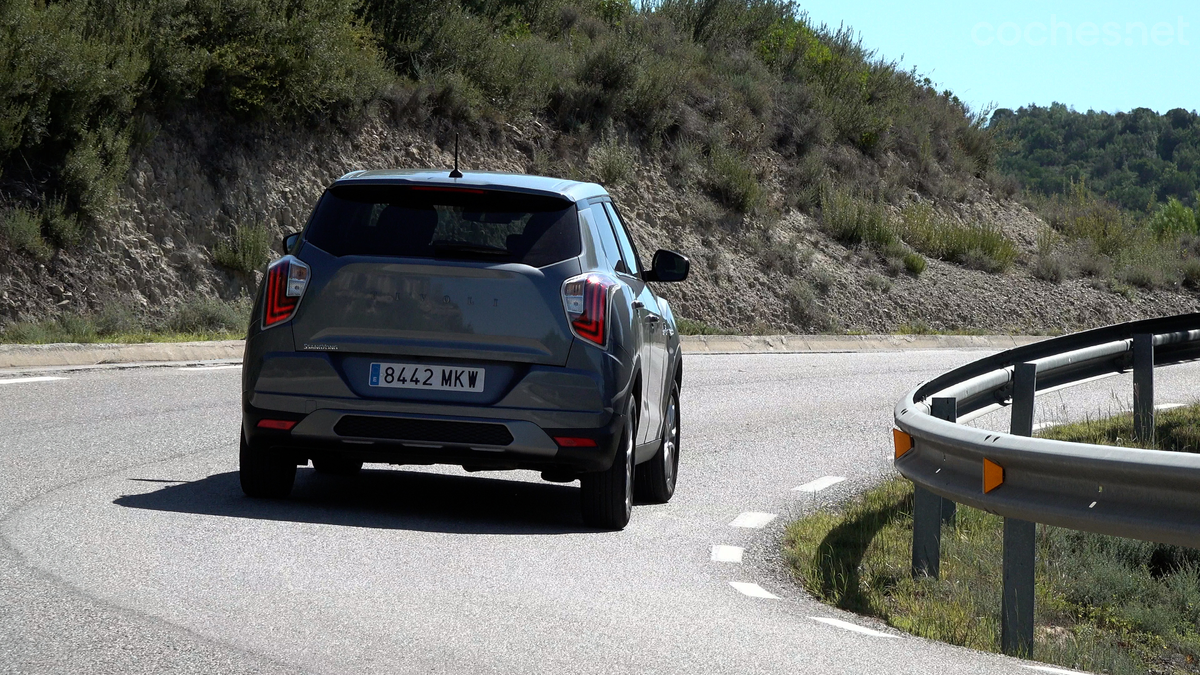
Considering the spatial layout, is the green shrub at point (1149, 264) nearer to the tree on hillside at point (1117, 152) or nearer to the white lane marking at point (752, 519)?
the white lane marking at point (752, 519)

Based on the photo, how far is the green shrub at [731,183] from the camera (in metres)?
33.5

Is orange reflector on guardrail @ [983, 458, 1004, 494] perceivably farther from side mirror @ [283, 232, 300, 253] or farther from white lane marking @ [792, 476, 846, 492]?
white lane marking @ [792, 476, 846, 492]

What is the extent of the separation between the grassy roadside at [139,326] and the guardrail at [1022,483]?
1211 centimetres

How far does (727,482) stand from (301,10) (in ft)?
54.9

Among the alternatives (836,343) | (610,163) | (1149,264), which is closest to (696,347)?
(836,343)

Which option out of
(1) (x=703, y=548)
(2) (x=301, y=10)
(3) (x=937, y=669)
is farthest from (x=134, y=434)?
(2) (x=301, y=10)

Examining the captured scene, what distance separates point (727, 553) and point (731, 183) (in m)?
26.1

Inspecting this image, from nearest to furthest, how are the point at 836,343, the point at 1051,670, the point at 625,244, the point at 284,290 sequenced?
1. the point at 1051,670
2. the point at 284,290
3. the point at 625,244
4. the point at 836,343

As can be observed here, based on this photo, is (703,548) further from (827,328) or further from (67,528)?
(827,328)

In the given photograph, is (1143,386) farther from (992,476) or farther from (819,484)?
(992,476)

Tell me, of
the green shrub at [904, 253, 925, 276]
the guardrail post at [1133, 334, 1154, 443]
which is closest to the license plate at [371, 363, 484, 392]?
the guardrail post at [1133, 334, 1154, 443]

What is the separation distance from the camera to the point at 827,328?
102 ft

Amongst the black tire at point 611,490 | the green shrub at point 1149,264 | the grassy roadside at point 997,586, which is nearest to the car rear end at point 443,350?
the black tire at point 611,490

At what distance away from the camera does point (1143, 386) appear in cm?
1255
